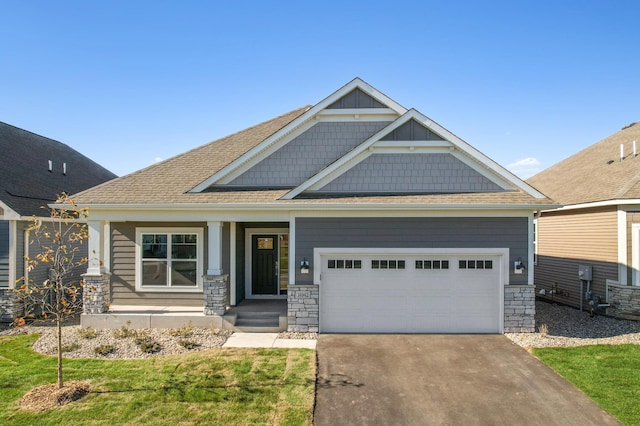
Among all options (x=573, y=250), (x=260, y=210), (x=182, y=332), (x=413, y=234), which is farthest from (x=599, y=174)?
(x=182, y=332)

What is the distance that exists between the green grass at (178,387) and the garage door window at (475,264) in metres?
4.38

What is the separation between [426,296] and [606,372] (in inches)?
146

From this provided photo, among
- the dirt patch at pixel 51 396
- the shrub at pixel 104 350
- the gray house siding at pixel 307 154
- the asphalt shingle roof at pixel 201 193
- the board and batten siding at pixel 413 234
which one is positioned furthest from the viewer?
the gray house siding at pixel 307 154

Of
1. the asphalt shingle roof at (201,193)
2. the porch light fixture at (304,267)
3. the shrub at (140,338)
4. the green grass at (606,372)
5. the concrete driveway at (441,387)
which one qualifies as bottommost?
the concrete driveway at (441,387)

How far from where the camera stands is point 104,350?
26.0 ft

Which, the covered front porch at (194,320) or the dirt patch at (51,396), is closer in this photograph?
the dirt patch at (51,396)

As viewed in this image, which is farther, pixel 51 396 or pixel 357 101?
pixel 357 101

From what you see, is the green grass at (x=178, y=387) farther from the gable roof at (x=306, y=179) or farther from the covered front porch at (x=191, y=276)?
the gable roof at (x=306, y=179)

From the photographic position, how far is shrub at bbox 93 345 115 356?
7895 millimetres

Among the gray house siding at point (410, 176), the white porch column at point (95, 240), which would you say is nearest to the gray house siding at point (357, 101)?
the gray house siding at point (410, 176)

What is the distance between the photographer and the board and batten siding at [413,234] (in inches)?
367

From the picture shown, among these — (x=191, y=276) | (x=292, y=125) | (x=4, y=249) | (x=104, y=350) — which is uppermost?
(x=292, y=125)

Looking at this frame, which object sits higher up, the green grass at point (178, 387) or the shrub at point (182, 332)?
the shrub at point (182, 332)

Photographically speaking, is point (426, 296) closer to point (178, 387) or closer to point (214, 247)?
point (214, 247)
